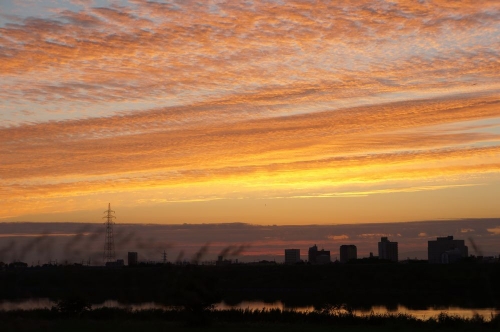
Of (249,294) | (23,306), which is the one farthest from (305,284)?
(23,306)

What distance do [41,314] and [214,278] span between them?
1107cm

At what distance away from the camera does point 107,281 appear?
78.6 meters

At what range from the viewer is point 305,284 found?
2995 inches

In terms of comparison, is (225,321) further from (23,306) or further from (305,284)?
(305,284)

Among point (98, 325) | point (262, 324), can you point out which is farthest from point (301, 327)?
point (98, 325)

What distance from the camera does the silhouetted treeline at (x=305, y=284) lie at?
58219 mm

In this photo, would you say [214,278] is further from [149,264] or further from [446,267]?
[149,264]

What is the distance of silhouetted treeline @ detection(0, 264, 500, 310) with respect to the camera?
58.2 m

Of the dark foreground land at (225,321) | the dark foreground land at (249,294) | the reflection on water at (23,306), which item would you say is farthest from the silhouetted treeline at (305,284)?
the dark foreground land at (225,321)

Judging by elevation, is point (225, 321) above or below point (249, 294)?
above

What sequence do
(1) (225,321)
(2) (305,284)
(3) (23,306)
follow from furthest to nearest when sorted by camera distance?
1. (2) (305,284)
2. (3) (23,306)
3. (1) (225,321)

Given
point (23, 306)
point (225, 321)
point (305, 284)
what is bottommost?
point (305, 284)

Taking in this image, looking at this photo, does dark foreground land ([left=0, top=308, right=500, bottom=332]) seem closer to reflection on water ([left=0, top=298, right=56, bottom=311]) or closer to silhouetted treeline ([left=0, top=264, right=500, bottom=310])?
reflection on water ([left=0, top=298, right=56, bottom=311])

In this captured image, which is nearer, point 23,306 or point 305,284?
point 23,306
